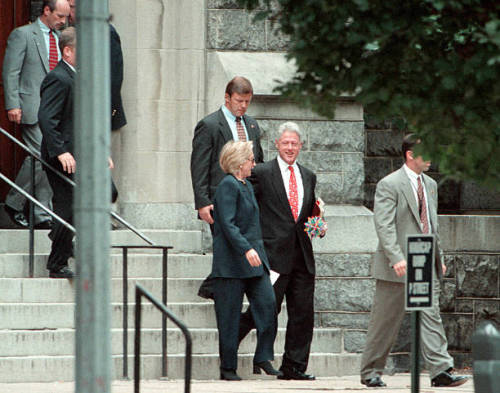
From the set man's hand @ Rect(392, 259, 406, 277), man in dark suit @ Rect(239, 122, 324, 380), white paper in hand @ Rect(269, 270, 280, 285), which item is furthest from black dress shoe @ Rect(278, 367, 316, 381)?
man's hand @ Rect(392, 259, 406, 277)

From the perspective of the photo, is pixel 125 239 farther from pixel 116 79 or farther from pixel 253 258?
pixel 253 258

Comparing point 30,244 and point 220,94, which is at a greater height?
point 220,94

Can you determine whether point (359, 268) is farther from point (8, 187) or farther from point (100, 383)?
point (100, 383)

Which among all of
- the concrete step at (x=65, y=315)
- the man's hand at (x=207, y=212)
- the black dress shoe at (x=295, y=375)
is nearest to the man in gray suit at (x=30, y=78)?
the concrete step at (x=65, y=315)

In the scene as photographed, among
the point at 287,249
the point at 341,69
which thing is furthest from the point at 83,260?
the point at 287,249

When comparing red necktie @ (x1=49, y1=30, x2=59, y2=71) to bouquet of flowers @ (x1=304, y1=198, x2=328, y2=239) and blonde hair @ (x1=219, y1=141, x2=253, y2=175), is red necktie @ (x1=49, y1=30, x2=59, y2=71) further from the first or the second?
bouquet of flowers @ (x1=304, y1=198, x2=328, y2=239)

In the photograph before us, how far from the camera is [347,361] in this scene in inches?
407

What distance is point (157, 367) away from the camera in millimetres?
9523

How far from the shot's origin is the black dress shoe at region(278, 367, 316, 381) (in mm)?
9648

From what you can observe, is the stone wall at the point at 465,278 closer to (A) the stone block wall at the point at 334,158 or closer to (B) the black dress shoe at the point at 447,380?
(A) the stone block wall at the point at 334,158

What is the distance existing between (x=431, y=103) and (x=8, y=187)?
23.7 feet

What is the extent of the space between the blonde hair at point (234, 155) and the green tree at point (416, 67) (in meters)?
3.23

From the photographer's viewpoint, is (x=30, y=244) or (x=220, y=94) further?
(x=220, y=94)

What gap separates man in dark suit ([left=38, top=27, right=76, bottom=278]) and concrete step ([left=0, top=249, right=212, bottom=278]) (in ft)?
1.35
